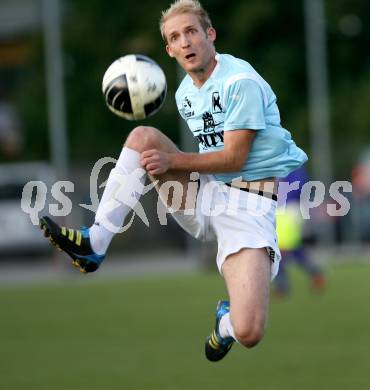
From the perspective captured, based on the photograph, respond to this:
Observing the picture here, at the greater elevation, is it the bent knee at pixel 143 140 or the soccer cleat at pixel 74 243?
the bent knee at pixel 143 140

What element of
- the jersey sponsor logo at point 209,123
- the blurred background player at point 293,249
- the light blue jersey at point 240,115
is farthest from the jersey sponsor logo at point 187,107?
the blurred background player at point 293,249

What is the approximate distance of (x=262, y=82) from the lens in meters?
6.96

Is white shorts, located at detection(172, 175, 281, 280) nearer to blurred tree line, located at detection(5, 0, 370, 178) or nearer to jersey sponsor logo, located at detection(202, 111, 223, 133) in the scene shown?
→ jersey sponsor logo, located at detection(202, 111, 223, 133)

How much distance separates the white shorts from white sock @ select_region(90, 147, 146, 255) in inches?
19.1

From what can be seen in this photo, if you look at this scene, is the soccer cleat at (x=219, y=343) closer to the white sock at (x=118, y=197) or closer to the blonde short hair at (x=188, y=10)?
the white sock at (x=118, y=197)

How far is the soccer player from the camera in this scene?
681 cm

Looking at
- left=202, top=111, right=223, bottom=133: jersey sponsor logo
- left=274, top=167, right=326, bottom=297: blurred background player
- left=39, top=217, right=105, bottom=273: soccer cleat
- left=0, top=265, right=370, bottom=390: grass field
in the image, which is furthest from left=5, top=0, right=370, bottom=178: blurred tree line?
left=39, top=217, right=105, bottom=273: soccer cleat

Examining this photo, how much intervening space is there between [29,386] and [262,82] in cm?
353

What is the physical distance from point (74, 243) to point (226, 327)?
1.17 m

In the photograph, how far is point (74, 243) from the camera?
266 inches

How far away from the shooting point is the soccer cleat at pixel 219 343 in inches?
290

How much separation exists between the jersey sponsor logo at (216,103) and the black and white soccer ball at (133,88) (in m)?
0.31

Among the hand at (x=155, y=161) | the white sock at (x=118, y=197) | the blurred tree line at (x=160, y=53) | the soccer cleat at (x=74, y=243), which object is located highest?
the blurred tree line at (x=160, y=53)

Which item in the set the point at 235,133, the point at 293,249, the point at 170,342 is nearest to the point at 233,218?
the point at 235,133
